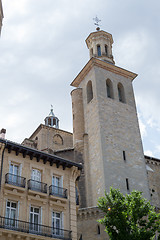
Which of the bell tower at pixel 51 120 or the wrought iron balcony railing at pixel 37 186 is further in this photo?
the bell tower at pixel 51 120

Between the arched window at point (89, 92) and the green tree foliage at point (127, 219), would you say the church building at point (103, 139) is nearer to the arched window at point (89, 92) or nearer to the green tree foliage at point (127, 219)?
the arched window at point (89, 92)

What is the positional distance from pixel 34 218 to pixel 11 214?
3.94ft

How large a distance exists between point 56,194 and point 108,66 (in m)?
18.1

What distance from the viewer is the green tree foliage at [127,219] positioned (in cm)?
1513

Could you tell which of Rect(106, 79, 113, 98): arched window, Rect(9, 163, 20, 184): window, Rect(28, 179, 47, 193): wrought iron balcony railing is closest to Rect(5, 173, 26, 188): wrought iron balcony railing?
Rect(9, 163, 20, 184): window

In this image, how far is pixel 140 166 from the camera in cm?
2848

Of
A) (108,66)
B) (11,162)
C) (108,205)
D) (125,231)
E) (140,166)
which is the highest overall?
(108,66)

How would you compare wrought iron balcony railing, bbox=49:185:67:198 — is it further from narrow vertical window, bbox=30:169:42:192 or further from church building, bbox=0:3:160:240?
narrow vertical window, bbox=30:169:42:192

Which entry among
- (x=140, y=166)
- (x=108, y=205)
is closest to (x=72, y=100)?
(x=140, y=166)

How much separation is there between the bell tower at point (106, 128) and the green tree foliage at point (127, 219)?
910 cm

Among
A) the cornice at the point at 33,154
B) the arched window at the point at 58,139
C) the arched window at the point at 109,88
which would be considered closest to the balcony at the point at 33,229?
the cornice at the point at 33,154

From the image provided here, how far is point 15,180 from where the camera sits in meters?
16.4

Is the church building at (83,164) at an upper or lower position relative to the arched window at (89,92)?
lower

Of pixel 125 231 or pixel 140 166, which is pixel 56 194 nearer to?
pixel 125 231
